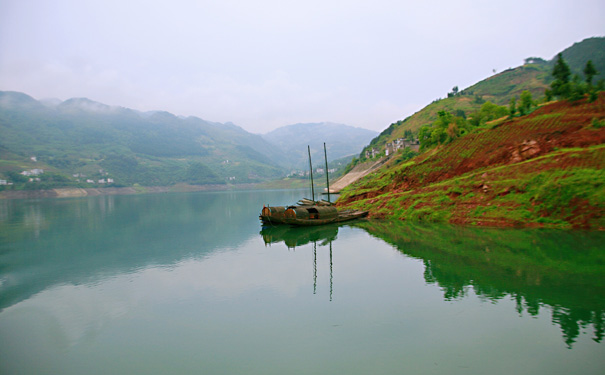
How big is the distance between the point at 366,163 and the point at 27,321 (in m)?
138

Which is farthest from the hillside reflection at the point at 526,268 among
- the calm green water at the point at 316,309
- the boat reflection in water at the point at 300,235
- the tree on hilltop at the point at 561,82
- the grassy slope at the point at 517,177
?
the tree on hilltop at the point at 561,82

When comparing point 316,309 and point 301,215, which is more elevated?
point 301,215

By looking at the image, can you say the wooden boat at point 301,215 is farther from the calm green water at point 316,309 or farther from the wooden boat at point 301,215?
the calm green water at point 316,309

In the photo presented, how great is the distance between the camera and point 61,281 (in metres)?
22.7

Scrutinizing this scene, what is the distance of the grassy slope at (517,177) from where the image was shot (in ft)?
114

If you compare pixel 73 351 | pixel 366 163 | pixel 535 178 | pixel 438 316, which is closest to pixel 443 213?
pixel 535 178

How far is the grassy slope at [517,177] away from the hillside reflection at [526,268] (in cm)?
428

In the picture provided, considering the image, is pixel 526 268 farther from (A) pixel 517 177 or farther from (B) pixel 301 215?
(B) pixel 301 215

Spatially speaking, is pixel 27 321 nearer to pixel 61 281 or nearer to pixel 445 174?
pixel 61 281

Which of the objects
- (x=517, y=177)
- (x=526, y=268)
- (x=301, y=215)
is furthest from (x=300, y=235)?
(x=517, y=177)

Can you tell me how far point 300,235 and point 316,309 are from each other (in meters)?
25.7

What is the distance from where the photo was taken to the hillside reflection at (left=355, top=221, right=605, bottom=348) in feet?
49.4

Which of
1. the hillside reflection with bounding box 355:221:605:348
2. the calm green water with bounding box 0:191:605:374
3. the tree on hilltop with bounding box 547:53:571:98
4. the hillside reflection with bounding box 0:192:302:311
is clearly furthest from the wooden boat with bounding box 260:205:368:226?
the tree on hilltop with bounding box 547:53:571:98

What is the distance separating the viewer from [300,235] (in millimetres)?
41906
